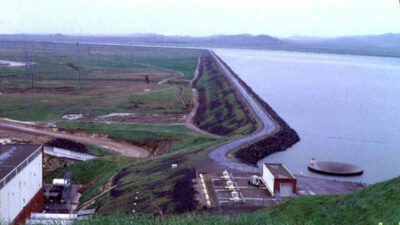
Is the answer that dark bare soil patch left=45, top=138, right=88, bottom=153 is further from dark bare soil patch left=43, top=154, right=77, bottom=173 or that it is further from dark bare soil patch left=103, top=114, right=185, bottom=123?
dark bare soil patch left=103, top=114, right=185, bottom=123

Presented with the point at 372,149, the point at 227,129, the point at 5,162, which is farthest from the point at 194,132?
the point at 5,162

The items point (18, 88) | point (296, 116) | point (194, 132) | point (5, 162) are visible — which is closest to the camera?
point (5, 162)

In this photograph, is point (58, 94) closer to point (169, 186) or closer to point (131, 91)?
point (131, 91)

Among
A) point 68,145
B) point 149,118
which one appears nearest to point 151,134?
point 68,145

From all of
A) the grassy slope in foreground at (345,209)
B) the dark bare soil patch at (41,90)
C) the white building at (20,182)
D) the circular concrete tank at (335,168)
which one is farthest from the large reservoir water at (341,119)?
→ the dark bare soil patch at (41,90)

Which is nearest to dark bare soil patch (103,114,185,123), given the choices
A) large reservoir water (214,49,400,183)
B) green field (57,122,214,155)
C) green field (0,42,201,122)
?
green field (0,42,201,122)

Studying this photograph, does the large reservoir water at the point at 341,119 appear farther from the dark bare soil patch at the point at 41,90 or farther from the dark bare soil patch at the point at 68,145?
the dark bare soil patch at the point at 41,90
